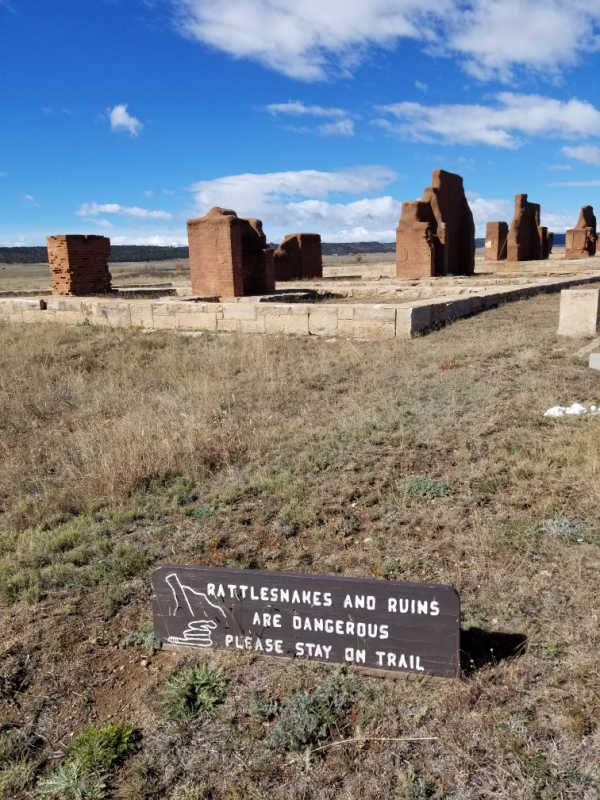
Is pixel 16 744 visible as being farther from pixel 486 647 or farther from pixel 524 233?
pixel 524 233

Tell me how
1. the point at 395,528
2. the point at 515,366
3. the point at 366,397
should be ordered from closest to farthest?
the point at 395,528
the point at 366,397
the point at 515,366

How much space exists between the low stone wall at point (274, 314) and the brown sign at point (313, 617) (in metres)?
8.48

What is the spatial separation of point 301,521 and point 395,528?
67 cm

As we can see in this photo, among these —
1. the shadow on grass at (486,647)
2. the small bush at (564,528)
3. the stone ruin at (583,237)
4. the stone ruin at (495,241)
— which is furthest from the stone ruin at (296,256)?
the shadow on grass at (486,647)

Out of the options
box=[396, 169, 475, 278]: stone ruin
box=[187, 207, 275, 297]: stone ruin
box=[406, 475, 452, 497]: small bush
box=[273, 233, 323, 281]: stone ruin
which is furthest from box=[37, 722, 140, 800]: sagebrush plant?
box=[273, 233, 323, 281]: stone ruin

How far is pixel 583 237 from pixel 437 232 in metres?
15.6

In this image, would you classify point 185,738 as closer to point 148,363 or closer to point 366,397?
point 366,397

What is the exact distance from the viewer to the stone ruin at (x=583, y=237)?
1319 inches

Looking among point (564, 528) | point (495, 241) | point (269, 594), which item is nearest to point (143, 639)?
point (269, 594)

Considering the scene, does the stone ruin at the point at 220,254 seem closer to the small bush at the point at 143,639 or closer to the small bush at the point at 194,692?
the small bush at the point at 143,639

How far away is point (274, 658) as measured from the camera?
2.90 m

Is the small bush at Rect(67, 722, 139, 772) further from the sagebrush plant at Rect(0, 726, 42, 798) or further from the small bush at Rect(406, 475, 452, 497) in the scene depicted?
the small bush at Rect(406, 475, 452, 497)

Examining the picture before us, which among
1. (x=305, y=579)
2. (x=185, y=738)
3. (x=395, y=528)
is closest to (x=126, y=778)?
(x=185, y=738)

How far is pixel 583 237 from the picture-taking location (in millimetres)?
33625
